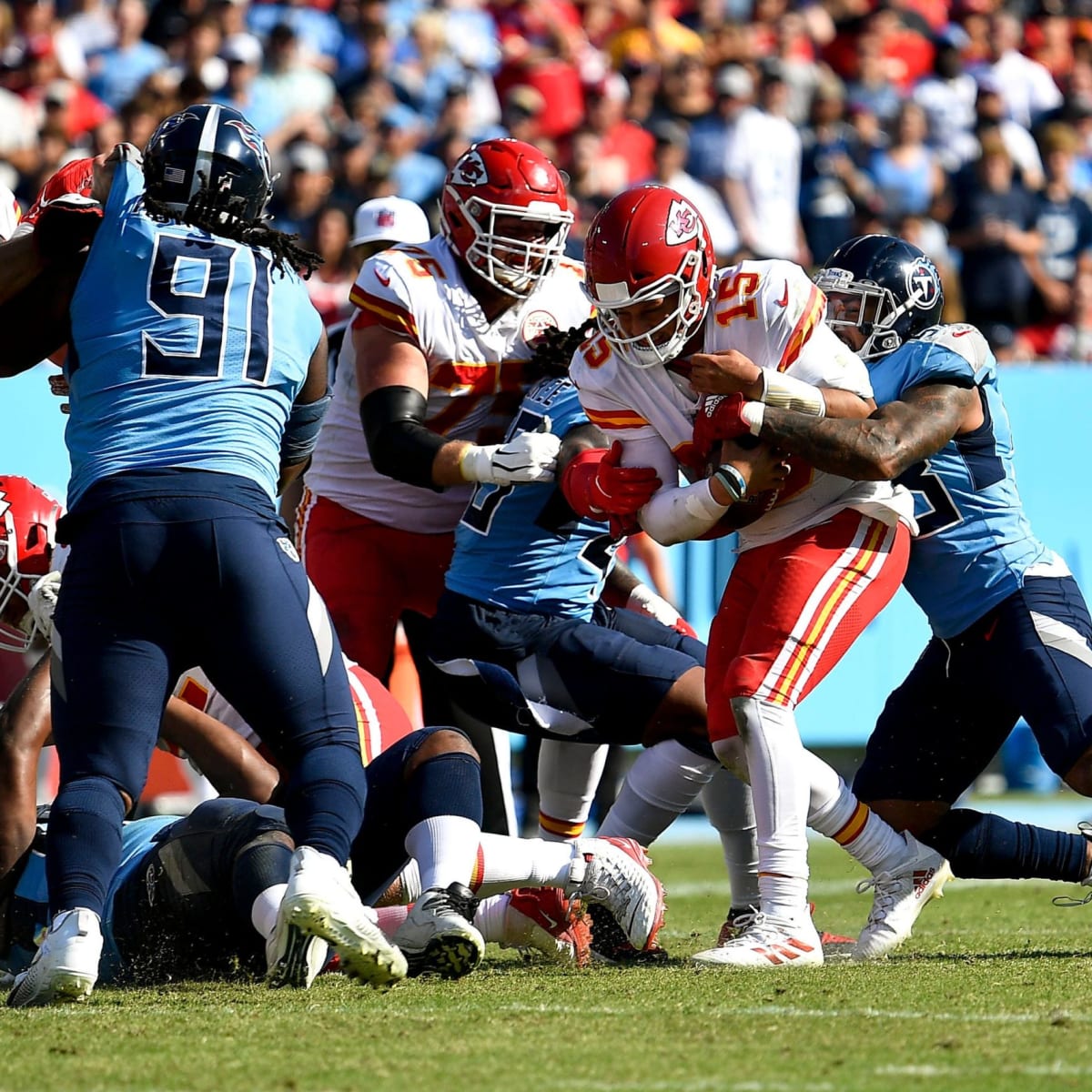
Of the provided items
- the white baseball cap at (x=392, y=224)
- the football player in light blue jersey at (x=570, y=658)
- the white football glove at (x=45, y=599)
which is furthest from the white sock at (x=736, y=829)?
the white baseball cap at (x=392, y=224)

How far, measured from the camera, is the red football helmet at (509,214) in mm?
5156

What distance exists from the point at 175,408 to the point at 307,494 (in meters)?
2.01

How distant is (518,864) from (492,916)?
449 millimetres

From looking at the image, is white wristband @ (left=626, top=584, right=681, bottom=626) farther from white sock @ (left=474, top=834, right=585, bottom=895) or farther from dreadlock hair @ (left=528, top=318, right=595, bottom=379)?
white sock @ (left=474, top=834, right=585, bottom=895)

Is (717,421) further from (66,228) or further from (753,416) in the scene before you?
(66,228)

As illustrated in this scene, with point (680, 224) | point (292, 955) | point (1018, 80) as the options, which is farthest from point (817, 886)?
point (1018, 80)

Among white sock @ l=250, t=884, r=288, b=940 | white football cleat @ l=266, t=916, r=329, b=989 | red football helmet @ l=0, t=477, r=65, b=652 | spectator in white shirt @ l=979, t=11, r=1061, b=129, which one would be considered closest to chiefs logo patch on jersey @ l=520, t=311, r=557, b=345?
red football helmet @ l=0, t=477, r=65, b=652

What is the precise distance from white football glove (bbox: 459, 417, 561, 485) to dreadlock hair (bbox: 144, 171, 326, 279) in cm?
75

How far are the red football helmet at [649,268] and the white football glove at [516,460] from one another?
11.9 inches

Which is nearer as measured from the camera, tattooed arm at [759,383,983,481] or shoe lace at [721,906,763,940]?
tattooed arm at [759,383,983,481]

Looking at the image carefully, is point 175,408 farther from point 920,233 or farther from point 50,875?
point 920,233

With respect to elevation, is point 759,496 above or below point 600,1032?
above

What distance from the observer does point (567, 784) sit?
16.7 ft

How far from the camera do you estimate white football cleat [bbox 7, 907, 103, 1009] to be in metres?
3.57
